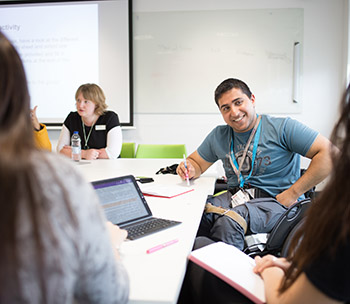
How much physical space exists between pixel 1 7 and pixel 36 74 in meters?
1.01

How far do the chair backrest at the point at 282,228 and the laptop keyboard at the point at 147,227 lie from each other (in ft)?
1.81

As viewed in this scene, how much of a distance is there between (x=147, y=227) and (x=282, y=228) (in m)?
0.70

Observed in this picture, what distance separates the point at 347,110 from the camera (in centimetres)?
68

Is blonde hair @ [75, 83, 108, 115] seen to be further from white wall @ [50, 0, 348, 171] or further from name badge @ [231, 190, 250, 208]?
name badge @ [231, 190, 250, 208]

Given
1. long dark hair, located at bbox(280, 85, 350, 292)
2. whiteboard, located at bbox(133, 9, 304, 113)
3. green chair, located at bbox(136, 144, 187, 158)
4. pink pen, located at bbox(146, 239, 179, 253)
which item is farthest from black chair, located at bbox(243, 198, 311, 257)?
whiteboard, located at bbox(133, 9, 304, 113)

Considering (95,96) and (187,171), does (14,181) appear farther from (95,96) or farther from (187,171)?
(95,96)

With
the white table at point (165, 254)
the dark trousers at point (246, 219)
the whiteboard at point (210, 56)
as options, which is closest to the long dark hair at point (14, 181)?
the white table at point (165, 254)

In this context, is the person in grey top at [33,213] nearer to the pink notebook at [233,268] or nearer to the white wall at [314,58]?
the pink notebook at [233,268]

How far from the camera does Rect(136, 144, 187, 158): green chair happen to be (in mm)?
3562

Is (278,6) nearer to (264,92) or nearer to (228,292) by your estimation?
(264,92)

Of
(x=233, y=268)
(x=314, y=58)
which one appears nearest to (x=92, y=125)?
(x=233, y=268)

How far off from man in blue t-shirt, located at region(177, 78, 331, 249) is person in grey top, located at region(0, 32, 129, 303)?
4.05ft

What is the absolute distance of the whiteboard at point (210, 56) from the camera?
4387 millimetres

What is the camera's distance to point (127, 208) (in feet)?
4.19
